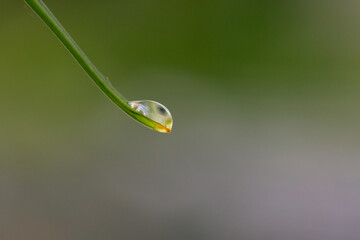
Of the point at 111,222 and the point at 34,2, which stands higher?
the point at 111,222

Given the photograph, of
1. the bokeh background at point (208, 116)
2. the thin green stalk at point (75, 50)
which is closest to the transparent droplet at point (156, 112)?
the thin green stalk at point (75, 50)

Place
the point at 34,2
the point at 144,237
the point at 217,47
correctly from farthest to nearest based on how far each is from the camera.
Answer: the point at 217,47
the point at 144,237
the point at 34,2

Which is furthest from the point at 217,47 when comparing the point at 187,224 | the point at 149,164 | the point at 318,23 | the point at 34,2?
the point at 34,2

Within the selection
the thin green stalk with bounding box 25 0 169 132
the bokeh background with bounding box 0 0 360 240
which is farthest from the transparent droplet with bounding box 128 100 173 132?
the bokeh background with bounding box 0 0 360 240

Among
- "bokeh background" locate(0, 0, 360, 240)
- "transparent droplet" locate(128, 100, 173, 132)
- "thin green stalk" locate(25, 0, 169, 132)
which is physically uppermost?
"bokeh background" locate(0, 0, 360, 240)

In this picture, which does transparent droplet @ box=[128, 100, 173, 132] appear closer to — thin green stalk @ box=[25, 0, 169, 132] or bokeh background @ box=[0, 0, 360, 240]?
thin green stalk @ box=[25, 0, 169, 132]

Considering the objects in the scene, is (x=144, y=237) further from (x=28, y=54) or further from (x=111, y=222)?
(x=28, y=54)

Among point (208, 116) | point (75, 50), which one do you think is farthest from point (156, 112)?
point (208, 116)
